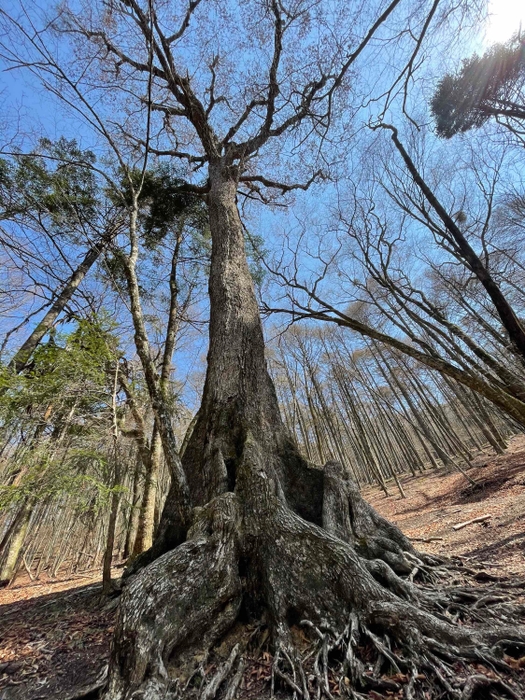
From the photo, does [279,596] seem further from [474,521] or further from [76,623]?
[474,521]

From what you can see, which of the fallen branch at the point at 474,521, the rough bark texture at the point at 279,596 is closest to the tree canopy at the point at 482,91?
the fallen branch at the point at 474,521

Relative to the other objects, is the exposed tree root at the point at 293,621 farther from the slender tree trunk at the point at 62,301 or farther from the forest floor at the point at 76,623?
the slender tree trunk at the point at 62,301

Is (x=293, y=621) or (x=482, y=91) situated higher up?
(x=482, y=91)

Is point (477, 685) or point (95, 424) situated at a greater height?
point (95, 424)

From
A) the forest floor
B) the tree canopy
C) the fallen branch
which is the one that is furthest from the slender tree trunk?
the tree canopy

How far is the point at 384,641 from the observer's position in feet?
5.34

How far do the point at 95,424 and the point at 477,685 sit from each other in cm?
440

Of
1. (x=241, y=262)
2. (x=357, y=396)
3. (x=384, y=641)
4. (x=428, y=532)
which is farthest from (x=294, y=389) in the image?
(x=384, y=641)

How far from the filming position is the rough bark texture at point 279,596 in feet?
4.92

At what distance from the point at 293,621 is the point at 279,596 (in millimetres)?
166

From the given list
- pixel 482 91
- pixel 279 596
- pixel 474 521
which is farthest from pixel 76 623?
pixel 482 91

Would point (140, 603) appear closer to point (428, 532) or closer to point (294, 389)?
point (428, 532)

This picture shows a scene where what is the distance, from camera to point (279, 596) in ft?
6.41

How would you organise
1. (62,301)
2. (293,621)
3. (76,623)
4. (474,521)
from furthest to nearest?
(62,301), (474,521), (76,623), (293,621)
